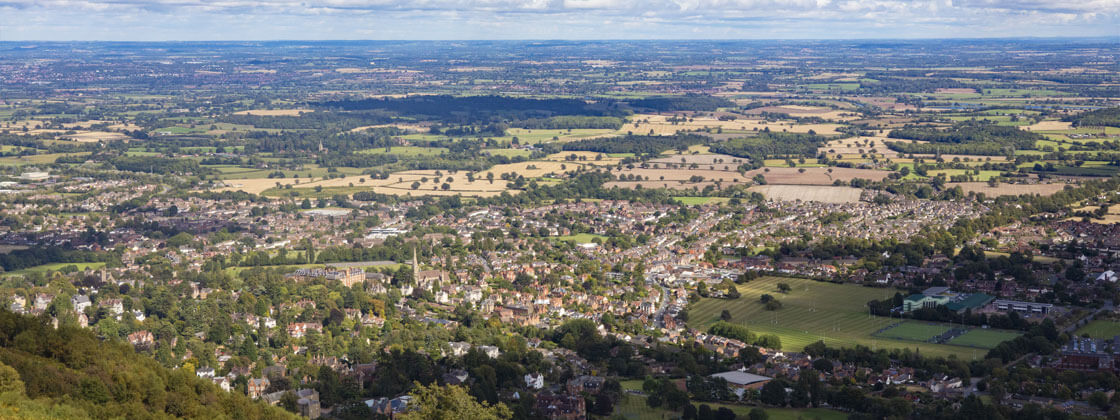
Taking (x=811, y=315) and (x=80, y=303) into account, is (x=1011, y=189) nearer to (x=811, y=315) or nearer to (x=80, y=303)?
(x=811, y=315)

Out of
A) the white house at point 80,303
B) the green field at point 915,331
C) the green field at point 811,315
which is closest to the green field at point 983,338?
the green field at point 811,315

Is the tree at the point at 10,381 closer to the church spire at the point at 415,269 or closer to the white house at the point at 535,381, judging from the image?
the white house at the point at 535,381

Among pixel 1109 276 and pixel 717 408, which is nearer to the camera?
pixel 717 408

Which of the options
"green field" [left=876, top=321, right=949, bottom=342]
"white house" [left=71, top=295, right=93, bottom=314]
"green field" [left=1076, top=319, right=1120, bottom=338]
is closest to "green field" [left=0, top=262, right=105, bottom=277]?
"white house" [left=71, top=295, right=93, bottom=314]

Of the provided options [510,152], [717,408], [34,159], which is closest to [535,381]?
[717,408]

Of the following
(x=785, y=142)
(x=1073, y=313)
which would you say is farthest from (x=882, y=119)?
(x=1073, y=313)

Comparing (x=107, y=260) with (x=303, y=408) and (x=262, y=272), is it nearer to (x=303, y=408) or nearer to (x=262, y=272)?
(x=262, y=272)
